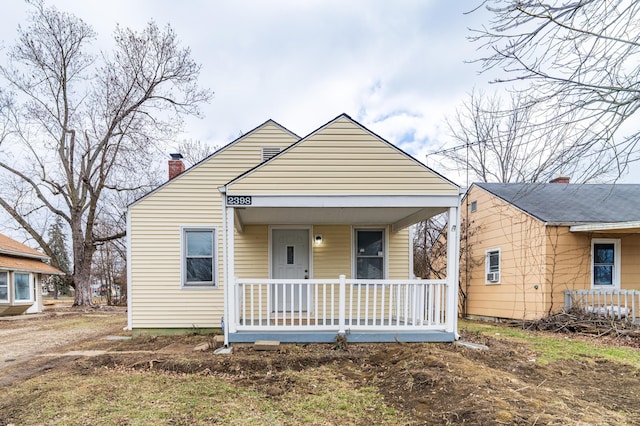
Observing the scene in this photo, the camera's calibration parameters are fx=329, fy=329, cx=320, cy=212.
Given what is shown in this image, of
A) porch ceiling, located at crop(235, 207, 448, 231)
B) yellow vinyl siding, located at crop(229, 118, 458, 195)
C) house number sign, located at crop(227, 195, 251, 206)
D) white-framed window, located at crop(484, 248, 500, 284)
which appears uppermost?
yellow vinyl siding, located at crop(229, 118, 458, 195)

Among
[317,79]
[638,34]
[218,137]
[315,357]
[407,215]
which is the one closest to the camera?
[638,34]

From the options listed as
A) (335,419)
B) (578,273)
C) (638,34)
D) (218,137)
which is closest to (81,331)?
(335,419)

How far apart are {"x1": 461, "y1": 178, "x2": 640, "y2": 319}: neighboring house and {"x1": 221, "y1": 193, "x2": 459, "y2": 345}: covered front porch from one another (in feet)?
11.9

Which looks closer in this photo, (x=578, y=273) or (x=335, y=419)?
(x=335, y=419)

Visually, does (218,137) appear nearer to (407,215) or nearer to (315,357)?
(407,215)

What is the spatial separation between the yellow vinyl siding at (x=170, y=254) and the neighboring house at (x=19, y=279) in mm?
9741

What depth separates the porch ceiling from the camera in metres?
6.45

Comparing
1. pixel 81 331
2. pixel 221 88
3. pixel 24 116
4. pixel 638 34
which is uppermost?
pixel 221 88

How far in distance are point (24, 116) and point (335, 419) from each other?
2100 centimetres

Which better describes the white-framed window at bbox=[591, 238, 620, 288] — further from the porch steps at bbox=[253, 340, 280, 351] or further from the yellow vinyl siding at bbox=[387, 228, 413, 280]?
the porch steps at bbox=[253, 340, 280, 351]

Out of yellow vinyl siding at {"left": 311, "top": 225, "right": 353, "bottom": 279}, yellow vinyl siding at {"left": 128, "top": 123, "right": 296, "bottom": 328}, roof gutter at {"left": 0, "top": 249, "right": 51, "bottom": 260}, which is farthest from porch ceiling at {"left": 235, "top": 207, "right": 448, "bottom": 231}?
roof gutter at {"left": 0, "top": 249, "right": 51, "bottom": 260}

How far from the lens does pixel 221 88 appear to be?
16344 mm

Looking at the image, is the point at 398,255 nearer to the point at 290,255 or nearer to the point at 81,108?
the point at 290,255

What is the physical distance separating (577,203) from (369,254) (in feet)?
23.9
